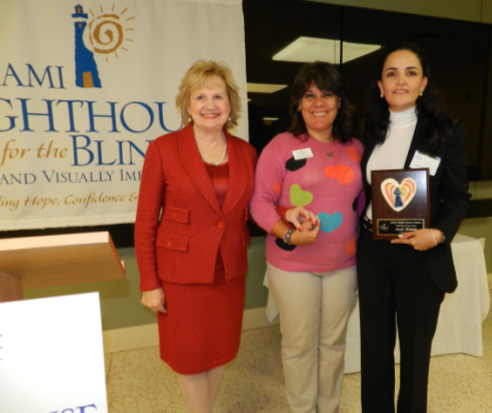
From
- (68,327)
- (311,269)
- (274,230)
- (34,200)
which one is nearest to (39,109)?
(34,200)

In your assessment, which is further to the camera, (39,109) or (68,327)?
(39,109)

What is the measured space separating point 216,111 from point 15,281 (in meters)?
0.93

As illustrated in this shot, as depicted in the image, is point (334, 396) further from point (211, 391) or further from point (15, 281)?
point (15, 281)

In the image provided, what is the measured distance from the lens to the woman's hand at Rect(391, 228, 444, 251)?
4.54ft

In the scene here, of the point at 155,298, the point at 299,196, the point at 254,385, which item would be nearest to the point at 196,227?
the point at 155,298

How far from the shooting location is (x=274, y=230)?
61.2 inches

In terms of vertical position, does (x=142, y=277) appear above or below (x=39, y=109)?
below

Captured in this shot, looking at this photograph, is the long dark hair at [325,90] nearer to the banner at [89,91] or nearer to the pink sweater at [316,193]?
the pink sweater at [316,193]

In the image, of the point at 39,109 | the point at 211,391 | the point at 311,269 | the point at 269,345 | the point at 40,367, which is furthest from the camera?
the point at 269,345

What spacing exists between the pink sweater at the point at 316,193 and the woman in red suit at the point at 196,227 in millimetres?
83

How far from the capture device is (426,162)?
4.65ft

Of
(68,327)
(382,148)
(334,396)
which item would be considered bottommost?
(334,396)

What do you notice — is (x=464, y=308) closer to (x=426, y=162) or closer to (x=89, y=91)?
(x=426, y=162)

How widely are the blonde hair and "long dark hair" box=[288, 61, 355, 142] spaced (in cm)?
26
